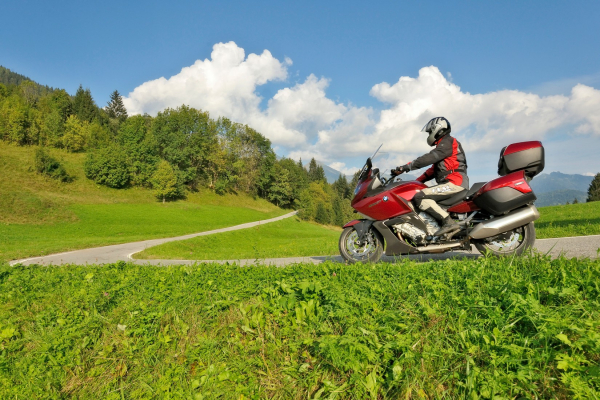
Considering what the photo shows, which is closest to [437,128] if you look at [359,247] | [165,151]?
[359,247]

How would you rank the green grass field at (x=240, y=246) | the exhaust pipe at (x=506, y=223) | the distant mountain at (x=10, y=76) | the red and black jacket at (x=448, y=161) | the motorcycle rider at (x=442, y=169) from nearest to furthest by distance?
the exhaust pipe at (x=506, y=223) < the motorcycle rider at (x=442, y=169) < the red and black jacket at (x=448, y=161) < the green grass field at (x=240, y=246) < the distant mountain at (x=10, y=76)

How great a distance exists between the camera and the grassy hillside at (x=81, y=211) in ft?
91.9

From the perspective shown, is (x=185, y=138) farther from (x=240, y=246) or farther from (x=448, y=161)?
(x=448, y=161)

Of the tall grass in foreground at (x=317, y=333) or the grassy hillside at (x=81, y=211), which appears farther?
the grassy hillside at (x=81, y=211)

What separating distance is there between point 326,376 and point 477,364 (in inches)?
50.7

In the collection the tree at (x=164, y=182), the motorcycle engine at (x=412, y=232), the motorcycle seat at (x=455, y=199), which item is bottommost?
the motorcycle engine at (x=412, y=232)

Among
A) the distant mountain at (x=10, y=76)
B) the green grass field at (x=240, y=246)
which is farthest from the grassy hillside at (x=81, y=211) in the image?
the distant mountain at (x=10, y=76)

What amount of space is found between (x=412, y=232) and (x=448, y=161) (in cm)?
145

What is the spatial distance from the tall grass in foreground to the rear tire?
1.51 metres

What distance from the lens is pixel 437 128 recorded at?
20.0 ft

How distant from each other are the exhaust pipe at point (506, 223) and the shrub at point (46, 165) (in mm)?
58207

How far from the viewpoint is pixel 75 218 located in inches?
1400

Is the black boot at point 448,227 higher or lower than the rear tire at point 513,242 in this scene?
higher

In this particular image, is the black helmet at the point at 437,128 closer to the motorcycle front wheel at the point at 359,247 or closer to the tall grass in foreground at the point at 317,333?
the motorcycle front wheel at the point at 359,247
